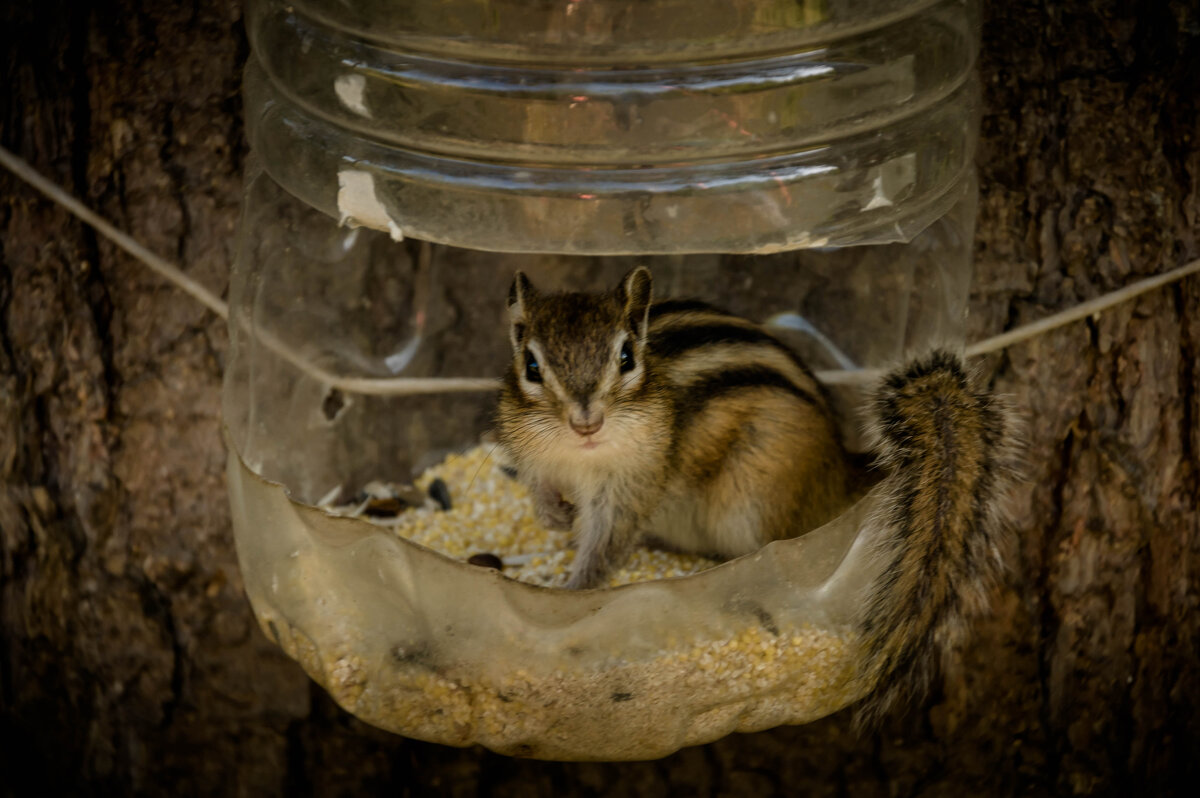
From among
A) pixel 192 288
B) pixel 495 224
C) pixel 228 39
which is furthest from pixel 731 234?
pixel 228 39

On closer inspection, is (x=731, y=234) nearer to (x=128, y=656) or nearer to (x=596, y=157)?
(x=596, y=157)

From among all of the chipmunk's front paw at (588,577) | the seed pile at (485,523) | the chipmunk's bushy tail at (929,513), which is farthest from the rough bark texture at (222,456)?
the chipmunk's front paw at (588,577)

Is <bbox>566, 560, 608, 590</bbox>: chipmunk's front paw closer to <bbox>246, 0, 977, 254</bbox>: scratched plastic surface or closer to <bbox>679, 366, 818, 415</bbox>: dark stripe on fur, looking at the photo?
<bbox>679, 366, 818, 415</bbox>: dark stripe on fur

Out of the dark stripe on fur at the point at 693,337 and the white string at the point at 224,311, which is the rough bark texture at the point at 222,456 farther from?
the dark stripe on fur at the point at 693,337

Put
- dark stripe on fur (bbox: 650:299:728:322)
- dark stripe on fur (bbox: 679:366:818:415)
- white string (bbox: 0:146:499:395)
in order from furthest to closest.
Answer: white string (bbox: 0:146:499:395), dark stripe on fur (bbox: 650:299:728:322), dark stripe on fur (bbox: 679:366:818:415)

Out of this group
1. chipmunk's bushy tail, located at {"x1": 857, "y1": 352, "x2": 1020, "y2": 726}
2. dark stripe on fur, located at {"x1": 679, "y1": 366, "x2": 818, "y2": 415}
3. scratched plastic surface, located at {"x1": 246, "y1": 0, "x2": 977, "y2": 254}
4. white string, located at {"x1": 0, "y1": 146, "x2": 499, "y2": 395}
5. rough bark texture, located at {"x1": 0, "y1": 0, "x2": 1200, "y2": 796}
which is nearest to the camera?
scratched plastic surface, located at {"x1": 246, "y1": 0, "x2": 977, "y2": 254}

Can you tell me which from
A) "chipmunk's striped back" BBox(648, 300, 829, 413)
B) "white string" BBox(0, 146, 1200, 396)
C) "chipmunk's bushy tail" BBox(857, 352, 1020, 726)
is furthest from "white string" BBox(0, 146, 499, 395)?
"chipmunk's bushy tail" BBox(857, 352, 1020, 726)

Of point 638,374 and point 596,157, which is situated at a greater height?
point 596,157
